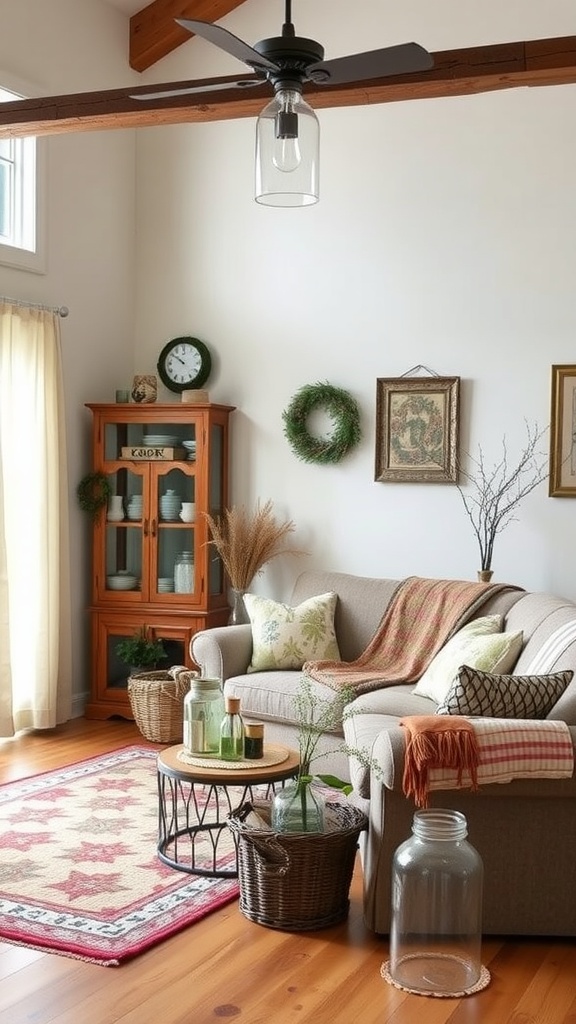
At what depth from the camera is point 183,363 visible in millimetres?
6590

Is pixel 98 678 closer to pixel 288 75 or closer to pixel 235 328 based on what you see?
pixel 235 328

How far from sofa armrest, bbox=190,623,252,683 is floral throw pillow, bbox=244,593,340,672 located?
48mm

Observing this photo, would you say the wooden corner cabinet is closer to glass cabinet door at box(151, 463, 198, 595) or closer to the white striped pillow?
glass cabinet door at box(151, 463, 198, 595)

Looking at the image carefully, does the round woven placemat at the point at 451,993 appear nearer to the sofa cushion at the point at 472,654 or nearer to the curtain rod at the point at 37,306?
the sofa cushion at the point at 472,654

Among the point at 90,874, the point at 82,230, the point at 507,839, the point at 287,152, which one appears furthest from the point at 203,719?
the point at 82,230

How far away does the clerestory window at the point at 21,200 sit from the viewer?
589 centimetres

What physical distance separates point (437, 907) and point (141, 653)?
3262 millimetres

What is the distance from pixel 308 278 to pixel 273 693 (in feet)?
7.72

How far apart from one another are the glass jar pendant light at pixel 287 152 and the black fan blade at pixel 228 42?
8 cm

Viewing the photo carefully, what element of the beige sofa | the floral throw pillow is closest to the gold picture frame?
the floral throw pillow

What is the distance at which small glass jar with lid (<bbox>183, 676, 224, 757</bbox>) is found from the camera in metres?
3.87

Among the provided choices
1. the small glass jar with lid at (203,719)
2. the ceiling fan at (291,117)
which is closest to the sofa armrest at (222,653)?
the small glass jar with lid at (203,719)

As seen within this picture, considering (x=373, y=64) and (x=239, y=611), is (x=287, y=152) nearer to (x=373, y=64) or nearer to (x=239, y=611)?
(x=373, y=64)

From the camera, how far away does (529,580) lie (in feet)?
18.8
